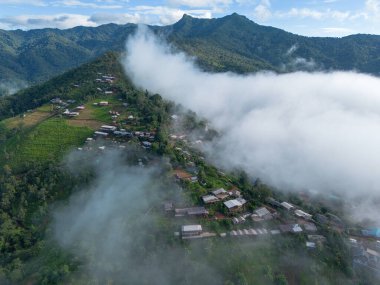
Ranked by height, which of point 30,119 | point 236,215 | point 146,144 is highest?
point 146,144

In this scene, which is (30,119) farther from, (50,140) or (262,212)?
(262,212)

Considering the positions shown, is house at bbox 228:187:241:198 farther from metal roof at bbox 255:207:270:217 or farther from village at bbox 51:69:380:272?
metal roof at bbox 255:207:270:217

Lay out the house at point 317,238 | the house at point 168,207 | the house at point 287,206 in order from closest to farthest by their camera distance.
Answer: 1. the house at point 317,238
2. the house at point 168,207
3. the house at point 287,206

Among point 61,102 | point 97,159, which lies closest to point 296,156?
point 97,159

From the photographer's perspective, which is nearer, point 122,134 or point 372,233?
point 372,233

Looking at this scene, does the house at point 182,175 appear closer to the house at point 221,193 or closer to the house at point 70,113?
the house at point 221,193

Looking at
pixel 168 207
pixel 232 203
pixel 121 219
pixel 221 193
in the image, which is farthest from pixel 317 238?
pixel 121 219

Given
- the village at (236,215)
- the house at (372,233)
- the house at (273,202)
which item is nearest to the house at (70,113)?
the village at (236,215)

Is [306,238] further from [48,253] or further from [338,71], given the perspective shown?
[338,71]
